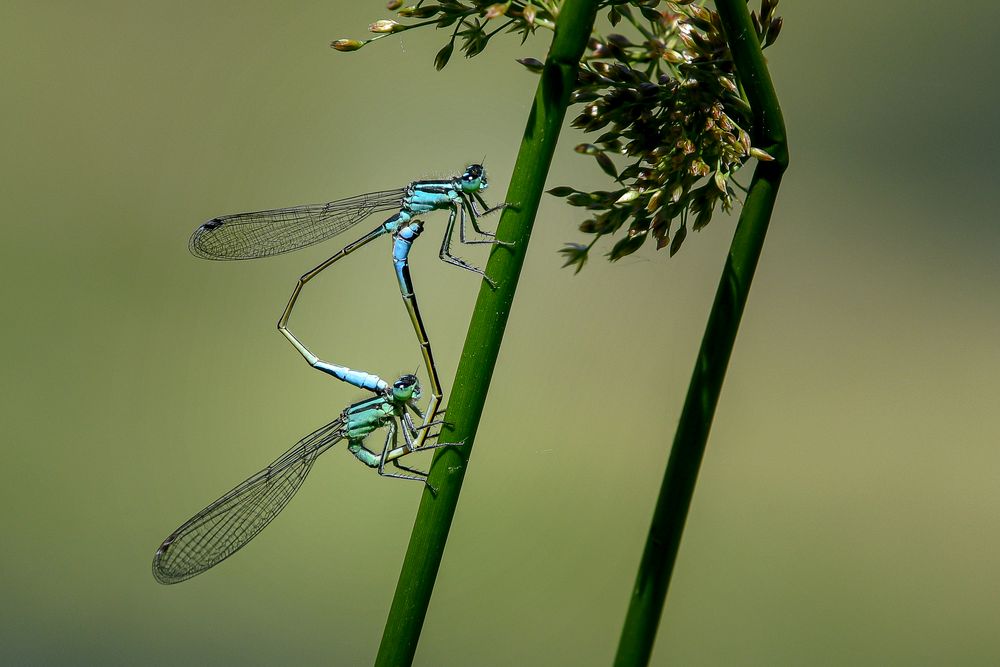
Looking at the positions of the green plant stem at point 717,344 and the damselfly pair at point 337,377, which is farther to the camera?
the damselfly pair at point 337,377

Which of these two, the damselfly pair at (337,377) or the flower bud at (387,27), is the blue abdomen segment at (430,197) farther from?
the flower bud at (387,27)

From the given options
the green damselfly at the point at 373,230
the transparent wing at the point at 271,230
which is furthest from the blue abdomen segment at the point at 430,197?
the transparent wing at the point at 271,230

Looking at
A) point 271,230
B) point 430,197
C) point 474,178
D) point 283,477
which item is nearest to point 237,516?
point 283,477

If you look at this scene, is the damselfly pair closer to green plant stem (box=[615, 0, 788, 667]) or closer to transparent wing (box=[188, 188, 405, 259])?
transparent wing (box=[188, 188, 405, 259])

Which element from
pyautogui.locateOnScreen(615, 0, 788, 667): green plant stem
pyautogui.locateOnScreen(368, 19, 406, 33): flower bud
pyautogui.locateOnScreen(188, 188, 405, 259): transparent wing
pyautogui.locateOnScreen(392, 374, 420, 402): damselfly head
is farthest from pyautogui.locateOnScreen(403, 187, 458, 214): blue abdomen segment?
pyautogui.locateOnScreen(615, 0, 788, 667): green plant stem

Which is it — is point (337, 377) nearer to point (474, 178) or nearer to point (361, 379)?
point (361, 379)

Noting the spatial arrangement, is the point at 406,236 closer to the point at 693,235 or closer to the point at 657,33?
the point at 657,33
